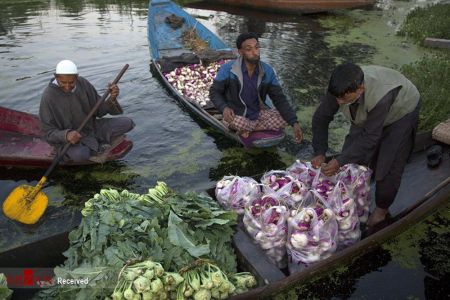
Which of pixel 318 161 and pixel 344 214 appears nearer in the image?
pixel 344 214

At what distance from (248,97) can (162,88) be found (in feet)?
12.0

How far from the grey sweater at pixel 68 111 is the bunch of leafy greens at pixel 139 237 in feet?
6.05

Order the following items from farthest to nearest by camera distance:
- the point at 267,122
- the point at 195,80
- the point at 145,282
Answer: the point at 195,80
the point at 267,122
the point at 145,282

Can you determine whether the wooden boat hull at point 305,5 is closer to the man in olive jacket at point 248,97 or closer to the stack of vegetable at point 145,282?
the man in olive jacket at point 248,97

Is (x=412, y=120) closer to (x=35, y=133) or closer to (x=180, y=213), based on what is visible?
(x=180, y=213)

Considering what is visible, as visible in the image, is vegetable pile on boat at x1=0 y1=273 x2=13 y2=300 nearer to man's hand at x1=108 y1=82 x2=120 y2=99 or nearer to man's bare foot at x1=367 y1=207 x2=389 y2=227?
man's hand at x1=108 y1=82 x2=120 y2=99

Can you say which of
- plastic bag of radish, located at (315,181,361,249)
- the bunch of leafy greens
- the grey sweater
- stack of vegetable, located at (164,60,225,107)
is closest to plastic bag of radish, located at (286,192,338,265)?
plastic bag of radish, located at (315,181,361,249)

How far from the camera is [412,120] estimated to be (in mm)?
3445

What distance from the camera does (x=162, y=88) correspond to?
8.52 meters

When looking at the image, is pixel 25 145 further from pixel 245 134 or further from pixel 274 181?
pixel 274 181

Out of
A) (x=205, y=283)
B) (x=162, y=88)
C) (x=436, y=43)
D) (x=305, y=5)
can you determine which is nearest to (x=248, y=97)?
(x=205, y=283)

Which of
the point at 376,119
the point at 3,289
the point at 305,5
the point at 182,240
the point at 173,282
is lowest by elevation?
the point at 3,289

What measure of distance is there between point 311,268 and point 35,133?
4.56 metres

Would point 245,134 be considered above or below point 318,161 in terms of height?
below
